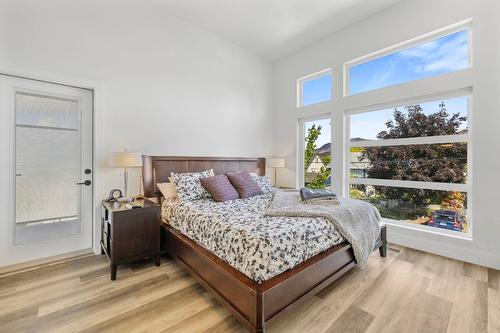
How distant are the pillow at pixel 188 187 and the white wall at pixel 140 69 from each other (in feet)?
1.96

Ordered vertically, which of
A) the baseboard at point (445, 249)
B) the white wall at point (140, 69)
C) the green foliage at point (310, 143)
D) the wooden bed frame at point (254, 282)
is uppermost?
the white wall at point (140, 69)

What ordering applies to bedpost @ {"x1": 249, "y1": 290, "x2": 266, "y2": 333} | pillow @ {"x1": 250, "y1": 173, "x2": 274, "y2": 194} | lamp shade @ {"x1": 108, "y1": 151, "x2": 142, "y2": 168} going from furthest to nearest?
1. pillow @ {"x1": 250, "y1": 173, "x2": 274, "y2": 194}
2. lamp shade @ {"x1": 108, "y1": 151, "x2": 142, "y2": 168}
3. bedpost @ {"x1": 249, "y1": 290, "x2": 266, "y2": 333}

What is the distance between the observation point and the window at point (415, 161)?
2809 millimetres

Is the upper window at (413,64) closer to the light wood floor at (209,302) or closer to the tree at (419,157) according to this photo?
the tree at (419,157)

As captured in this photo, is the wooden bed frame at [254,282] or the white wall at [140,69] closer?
the wooden bed frame at [254,282]

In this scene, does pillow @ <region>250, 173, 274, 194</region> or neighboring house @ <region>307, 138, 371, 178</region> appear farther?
neighboring house @ <region>307, 138, 371, 178</region>

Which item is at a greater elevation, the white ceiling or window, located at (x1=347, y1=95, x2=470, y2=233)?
the white ceiling

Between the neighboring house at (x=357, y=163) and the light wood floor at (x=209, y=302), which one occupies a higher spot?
the neighboring house at (x=357, y=163)

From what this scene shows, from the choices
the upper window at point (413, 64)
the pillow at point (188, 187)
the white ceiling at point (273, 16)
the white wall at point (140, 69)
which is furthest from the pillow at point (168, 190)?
the upper window at point (413, 64)

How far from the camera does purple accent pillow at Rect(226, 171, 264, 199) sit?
306cm

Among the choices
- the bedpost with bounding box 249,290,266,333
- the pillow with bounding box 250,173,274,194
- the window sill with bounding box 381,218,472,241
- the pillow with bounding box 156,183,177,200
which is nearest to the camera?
the bedpost with bounding box 249,290,266,333

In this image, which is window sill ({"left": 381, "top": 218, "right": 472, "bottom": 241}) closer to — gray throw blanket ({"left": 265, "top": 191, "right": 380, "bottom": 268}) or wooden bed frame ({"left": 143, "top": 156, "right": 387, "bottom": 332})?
wooden bed frame ({"left": 143, "top": 156, "right": 387, "bottom": 332})

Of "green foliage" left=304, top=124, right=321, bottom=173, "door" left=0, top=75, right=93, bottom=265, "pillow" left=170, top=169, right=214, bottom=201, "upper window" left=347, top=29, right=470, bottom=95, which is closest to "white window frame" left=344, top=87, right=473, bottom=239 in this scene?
"upper window" left=347, top=29, right=470, bottom=95

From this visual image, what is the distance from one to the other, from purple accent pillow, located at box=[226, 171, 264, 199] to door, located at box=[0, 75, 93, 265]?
5.95 feet
